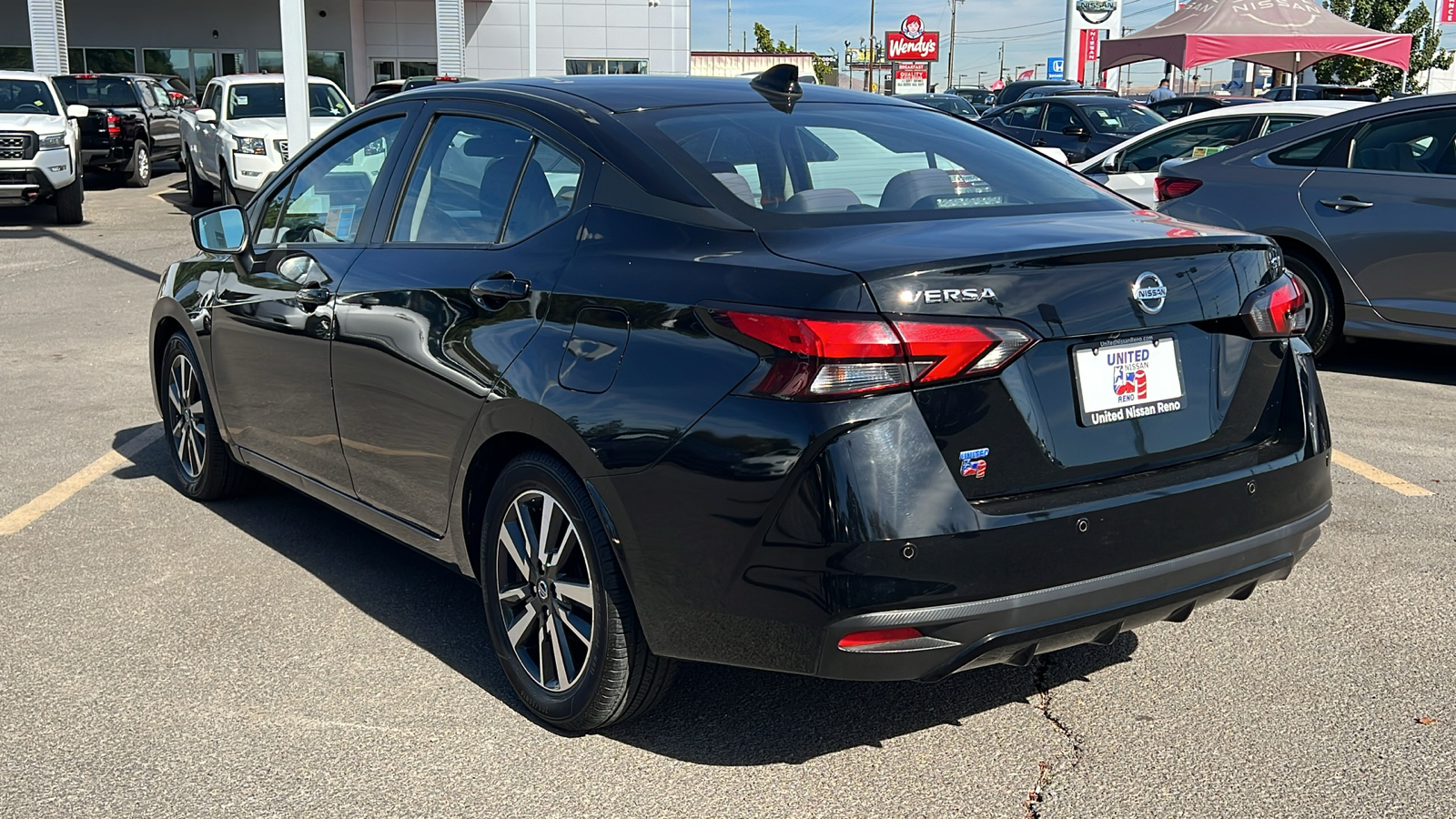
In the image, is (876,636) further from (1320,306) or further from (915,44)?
(915,44)

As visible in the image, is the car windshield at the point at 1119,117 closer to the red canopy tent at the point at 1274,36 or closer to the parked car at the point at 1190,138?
the red canopy tent at the point at 1274,36

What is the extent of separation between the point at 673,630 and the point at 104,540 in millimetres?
2977

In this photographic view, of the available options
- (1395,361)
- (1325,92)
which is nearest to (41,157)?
(1395,361)

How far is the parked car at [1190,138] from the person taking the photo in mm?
10406

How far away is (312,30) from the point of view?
136 ft

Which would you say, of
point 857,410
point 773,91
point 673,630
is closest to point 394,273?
point 773,91

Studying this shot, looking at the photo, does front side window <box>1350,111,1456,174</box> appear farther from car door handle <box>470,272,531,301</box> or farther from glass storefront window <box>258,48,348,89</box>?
glass storefront window <box>258,48,348,89</box>

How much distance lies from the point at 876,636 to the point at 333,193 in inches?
105

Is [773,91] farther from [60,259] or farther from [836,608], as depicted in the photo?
[60,259]

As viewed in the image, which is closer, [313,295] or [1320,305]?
[313,295]

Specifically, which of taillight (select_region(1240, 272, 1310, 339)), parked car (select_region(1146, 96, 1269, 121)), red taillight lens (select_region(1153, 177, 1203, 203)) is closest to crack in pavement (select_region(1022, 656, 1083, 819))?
taillight (select_region(1240, 272, 1310, 339))

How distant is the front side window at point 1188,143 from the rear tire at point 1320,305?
2455 mm

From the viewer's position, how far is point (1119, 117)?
18812 mm

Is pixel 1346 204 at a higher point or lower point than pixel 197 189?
higher
